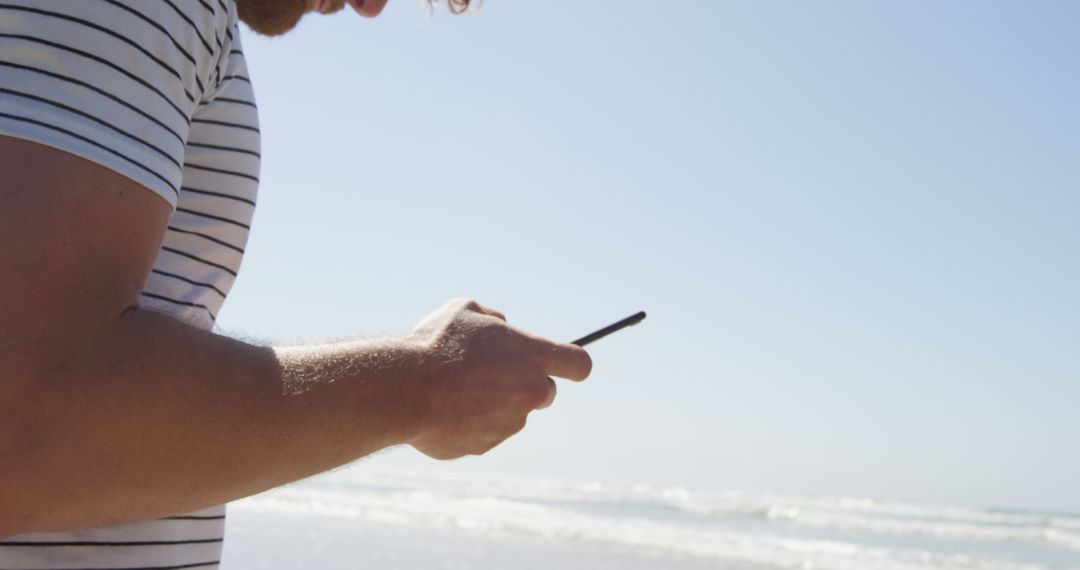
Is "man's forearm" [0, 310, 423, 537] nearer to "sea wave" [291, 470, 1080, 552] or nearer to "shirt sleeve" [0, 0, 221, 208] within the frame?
"shirt sleeve" [0, 0, 221, 208]

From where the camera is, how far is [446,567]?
8.77 meters

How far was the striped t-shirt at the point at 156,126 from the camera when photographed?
0.76 m

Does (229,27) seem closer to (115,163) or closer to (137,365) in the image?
(115,163)

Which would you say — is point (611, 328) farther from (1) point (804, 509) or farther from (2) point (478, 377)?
(1) point (804, 509)

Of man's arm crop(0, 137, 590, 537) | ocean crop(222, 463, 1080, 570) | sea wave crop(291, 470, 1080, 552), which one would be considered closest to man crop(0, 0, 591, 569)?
man's arm crop(0, 137, 590, 537)

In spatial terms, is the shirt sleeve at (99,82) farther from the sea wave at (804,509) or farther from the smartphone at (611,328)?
the sea wave at (804,509)

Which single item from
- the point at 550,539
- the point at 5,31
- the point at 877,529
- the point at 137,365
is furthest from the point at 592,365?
the point at 877,529

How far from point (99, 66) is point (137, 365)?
24 centimetres

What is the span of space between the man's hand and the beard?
0.50m

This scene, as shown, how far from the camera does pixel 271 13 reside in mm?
1254

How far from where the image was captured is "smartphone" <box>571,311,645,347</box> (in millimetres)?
1293

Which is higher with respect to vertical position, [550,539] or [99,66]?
[550,539]

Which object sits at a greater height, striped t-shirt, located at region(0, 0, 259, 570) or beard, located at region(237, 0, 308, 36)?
beard, located at region(237, 0, 308, 36)

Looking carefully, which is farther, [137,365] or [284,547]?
[284,547]
